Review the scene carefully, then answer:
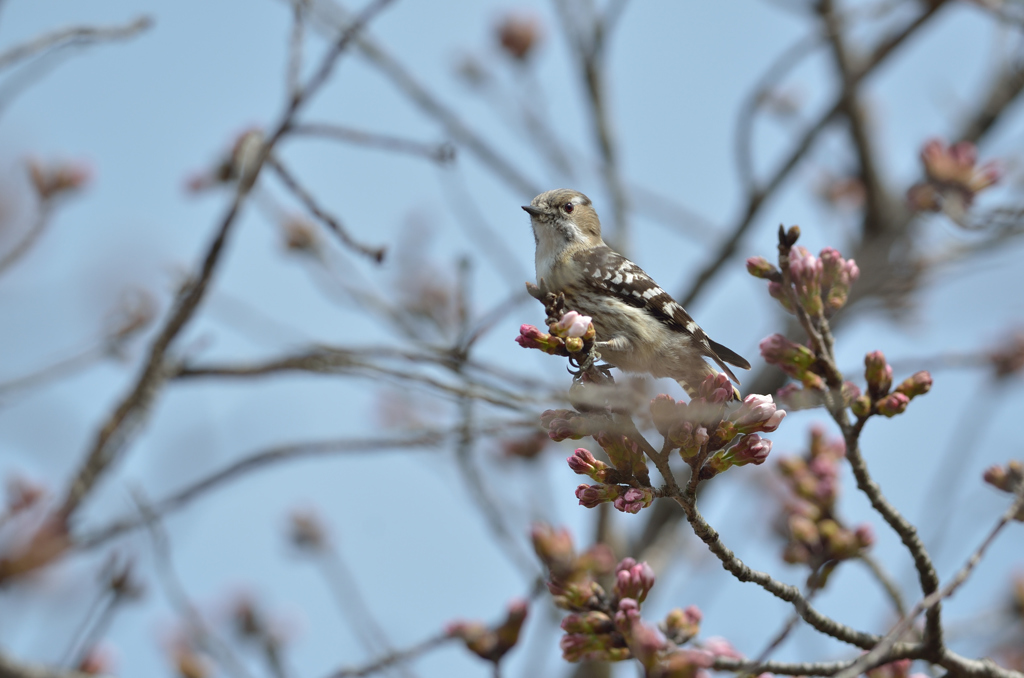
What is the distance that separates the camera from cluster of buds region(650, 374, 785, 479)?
208 centimetres

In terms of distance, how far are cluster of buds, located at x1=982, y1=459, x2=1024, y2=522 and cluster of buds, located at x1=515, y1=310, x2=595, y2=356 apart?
1231mm

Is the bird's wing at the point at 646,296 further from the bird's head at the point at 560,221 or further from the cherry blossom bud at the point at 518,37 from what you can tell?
the cherry blossom bud at the point at 518,37

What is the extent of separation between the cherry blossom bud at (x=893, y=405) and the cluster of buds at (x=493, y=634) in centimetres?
126

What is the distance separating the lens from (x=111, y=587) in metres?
2.49

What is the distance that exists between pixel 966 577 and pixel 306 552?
5.03 meters

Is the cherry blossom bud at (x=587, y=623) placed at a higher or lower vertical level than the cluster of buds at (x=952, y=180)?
lower

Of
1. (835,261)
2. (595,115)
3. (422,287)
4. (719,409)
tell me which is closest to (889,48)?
(595,115)

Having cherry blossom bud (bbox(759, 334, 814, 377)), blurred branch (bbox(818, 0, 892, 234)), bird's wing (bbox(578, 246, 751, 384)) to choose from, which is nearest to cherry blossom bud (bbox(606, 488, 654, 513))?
cherry blossom bud (bbox(759, 334, 814, 377))

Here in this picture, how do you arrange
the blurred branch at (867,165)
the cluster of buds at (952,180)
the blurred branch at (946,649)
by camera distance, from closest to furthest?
the blurred branch at (946,649), the cluster of buds at (952,180), the blurred branch at (867,165)

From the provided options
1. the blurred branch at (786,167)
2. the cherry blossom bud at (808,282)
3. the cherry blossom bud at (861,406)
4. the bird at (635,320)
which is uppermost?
the blurred branch at (786,167)

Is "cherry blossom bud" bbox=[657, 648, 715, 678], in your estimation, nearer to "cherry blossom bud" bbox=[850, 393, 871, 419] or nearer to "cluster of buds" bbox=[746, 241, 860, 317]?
"cherry blossom bud" bbox=[850, 393, 871, 419]

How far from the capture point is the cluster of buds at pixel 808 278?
2.30 meters

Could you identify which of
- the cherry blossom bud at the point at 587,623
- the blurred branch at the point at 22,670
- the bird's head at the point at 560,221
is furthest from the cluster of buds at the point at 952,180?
the blurred branch at the point at 22,670

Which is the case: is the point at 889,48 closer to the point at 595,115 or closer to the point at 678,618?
the point at 595,115
